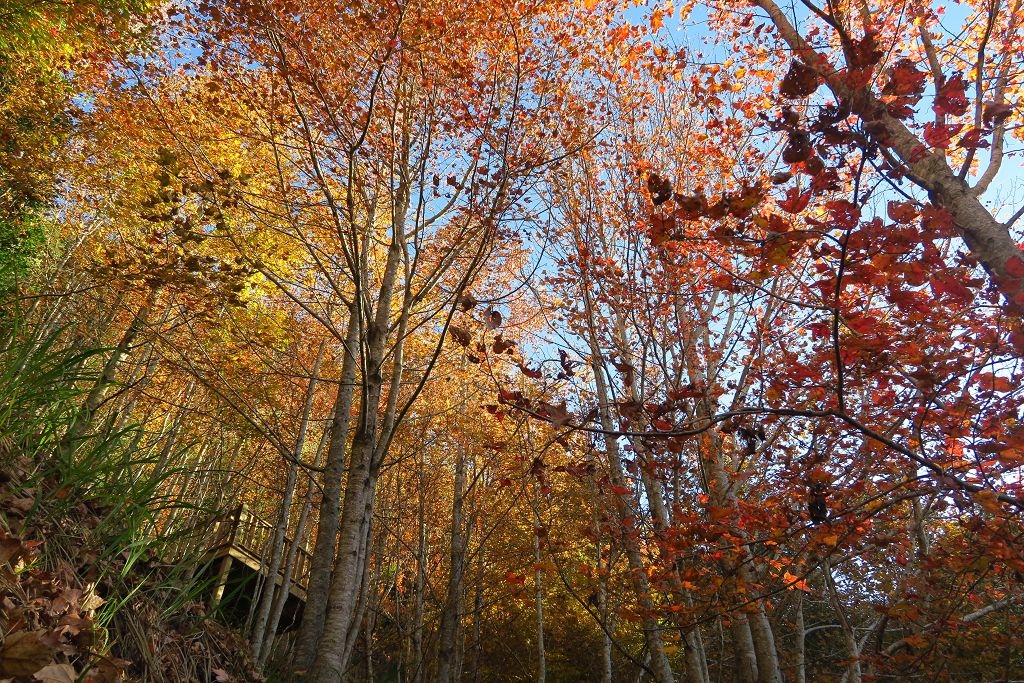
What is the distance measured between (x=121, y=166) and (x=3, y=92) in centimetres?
357

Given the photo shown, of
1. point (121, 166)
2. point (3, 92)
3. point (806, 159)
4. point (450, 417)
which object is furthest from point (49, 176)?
point (806, 159)

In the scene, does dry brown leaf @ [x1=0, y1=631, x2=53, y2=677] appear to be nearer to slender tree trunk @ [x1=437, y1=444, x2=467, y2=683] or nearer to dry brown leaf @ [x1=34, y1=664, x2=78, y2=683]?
dry brown leaf @ [x1=34, y1=664, x2=78, y2=683]

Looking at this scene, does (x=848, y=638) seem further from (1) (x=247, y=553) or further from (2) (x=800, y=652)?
(1) (x=247, y=553)

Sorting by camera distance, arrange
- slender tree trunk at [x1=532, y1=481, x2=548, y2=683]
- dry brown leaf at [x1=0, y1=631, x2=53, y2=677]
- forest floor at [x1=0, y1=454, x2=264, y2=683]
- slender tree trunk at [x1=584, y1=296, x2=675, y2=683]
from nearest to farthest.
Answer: dry brown leaf at [x1=0, y1=631, x2=53, y2=677] < forest floor at [x1=0, y1=454, x2=264, y2=683] < slender tree trunk at [x1=584, y1=296, x2=675, y2=683] < slender tree trunk at [x1=532, y1=481, x2=548, y2=683]

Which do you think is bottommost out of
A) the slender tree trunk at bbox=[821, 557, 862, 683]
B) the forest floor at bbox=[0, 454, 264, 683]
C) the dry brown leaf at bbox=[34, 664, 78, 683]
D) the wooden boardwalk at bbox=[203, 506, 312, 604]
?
the dry brown leaf at bbox=[34, 664, 78, 683]

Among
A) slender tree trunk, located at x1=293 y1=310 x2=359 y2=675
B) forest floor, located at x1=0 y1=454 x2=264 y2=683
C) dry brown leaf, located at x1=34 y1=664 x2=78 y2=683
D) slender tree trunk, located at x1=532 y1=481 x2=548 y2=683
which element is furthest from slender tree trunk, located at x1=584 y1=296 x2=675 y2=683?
slender tree trunk, located at x1=532 y1=481 x2=548 y2=683

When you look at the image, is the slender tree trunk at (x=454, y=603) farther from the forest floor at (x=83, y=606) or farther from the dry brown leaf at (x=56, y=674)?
the dry brown leaf at (x=56, y=674)

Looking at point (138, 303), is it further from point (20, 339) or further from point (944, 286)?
point (944, 286)

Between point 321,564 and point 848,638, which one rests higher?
point 321,564

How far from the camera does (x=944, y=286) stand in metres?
2.72

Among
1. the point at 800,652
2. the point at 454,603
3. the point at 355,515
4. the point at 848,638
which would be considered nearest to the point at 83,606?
the point at 355,515

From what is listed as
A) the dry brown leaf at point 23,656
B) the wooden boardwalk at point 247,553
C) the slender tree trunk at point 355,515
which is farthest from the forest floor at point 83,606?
the wooden boardwalk at point 247,553

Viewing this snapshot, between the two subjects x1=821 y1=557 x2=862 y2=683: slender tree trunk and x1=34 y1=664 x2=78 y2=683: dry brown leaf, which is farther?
x1=821 y1=557 x2=862 y2=683: slender tree trunk

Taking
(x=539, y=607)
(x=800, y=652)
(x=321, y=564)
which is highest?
(x=539, y=607)
